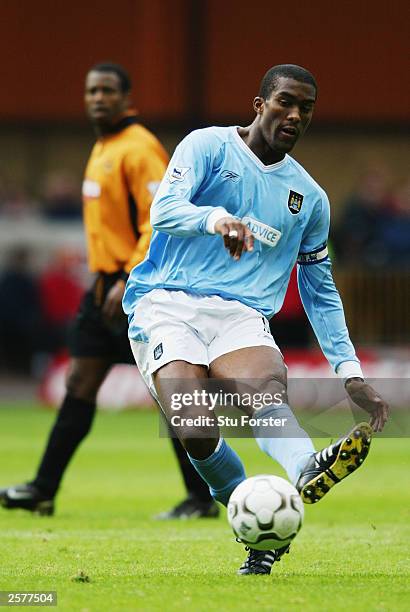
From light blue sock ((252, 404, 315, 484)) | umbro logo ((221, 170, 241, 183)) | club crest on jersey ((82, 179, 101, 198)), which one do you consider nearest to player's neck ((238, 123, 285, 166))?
umbro logo ((221, 170, 241, 183))

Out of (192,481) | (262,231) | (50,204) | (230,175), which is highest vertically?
(230,175)

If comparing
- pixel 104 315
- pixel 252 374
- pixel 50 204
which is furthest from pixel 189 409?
pixel 50 204

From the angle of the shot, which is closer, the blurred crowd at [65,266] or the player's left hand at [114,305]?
the player's left hand at [114,305]

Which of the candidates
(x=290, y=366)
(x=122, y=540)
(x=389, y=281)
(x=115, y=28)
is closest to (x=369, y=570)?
(x=122, y=540)

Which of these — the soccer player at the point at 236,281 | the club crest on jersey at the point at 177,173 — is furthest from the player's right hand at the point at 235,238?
the club crest on jersey at the point at 177,173

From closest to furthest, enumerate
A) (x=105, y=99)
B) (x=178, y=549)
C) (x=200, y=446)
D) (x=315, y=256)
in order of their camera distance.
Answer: (x=200, y=446) < (x=315, y=256) < (x=178, y=549) < (x=105, y=99)

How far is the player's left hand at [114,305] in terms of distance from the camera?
8.57 metres

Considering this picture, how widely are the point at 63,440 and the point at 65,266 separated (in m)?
11.5

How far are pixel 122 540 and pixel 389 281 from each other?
1177cm

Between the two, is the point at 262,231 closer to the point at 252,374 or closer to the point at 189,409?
the point at 252,374

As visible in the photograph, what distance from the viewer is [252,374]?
5992mm

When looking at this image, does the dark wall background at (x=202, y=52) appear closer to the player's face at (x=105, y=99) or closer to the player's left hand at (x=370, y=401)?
the player's face at (x=105, y=99)

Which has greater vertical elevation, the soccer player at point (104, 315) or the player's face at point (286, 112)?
the player's face at point (286, 112)

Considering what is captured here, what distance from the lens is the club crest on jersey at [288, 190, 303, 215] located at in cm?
644
